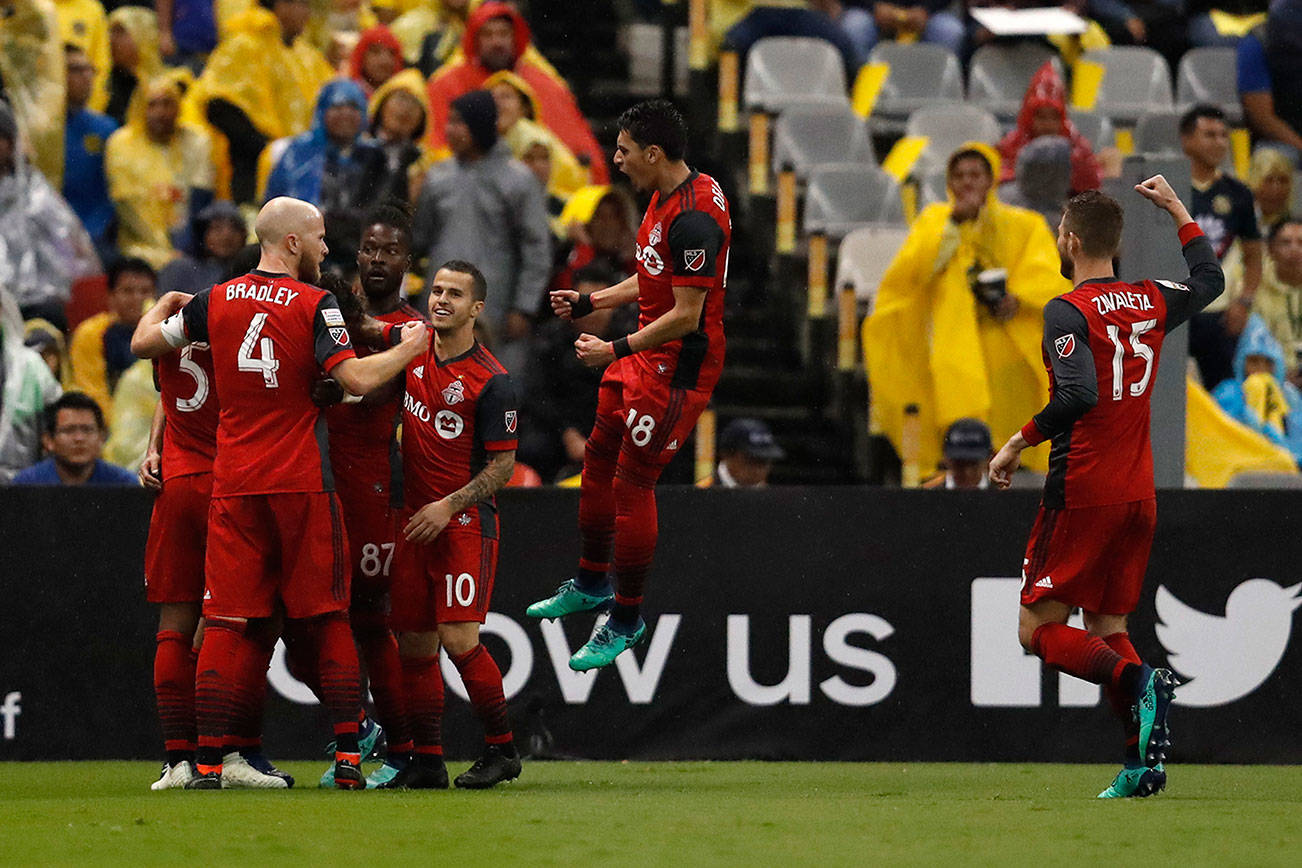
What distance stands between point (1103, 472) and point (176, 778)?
3915mm

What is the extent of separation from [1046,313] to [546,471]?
4.68 meters

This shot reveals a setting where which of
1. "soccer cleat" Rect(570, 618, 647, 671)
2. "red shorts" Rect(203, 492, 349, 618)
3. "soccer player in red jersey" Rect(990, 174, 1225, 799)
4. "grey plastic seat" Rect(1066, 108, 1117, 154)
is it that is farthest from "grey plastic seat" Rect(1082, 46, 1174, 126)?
"red shorts" Rect(203, 492, 349, 618)

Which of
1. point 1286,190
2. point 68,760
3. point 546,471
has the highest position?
point 1286,190

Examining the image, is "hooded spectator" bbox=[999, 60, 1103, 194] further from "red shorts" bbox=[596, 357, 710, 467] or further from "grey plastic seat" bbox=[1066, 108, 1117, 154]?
"red shorts" bbox=[596, 357, 710, 467]

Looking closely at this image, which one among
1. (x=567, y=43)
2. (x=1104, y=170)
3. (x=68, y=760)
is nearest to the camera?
(x=68, y=760)

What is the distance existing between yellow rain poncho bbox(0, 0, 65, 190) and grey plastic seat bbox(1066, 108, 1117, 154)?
7.04 m

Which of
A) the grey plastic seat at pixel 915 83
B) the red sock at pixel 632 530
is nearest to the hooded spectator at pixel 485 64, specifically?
the grey plastic seat at pixel 915 83

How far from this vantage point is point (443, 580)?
8.79 meters

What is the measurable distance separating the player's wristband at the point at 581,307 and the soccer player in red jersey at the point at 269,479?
75cm

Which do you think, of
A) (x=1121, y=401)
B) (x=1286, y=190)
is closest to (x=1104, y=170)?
(x=1286, y=190)

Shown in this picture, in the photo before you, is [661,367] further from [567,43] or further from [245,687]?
[567,43]

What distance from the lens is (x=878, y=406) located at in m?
12.6

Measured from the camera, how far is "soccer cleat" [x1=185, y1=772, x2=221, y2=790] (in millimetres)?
8500

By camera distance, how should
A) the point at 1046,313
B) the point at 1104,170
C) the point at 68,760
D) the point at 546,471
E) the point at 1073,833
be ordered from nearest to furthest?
the point at 1073,833 < the point at 1046,313 < the point at 68,760 < the point at 546,471 < the point at 1104,170
